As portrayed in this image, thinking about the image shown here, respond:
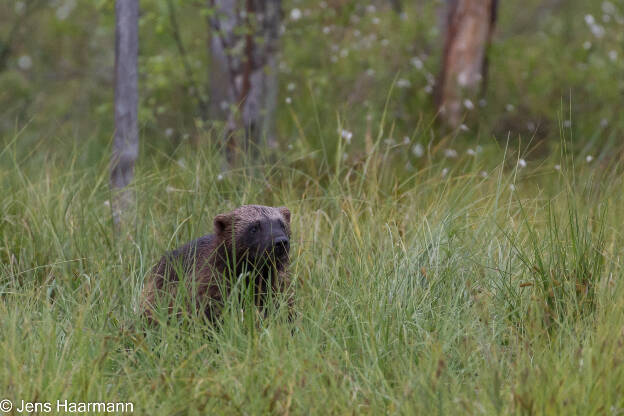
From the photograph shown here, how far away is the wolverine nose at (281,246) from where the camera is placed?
14.3 feet

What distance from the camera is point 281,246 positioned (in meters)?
4.44

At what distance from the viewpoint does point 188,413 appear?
3.25 metres

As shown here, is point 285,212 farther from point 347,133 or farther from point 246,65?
point 246,65

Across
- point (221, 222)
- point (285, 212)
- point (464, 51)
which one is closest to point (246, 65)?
point (464, 51)

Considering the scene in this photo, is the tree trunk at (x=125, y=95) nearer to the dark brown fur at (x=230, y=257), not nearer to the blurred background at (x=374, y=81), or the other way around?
the dark brown fur at (x=230, y=257)

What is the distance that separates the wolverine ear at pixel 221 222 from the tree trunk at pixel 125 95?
4.15 feet

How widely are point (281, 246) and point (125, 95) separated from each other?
6.87ft

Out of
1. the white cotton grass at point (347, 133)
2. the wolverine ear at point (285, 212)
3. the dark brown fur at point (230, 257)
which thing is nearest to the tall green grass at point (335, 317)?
the dark brown fur at point (230, 257)

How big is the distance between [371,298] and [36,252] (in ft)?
7.11

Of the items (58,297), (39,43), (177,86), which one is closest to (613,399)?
(58,297)

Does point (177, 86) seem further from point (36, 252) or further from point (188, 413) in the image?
point (188, 413)

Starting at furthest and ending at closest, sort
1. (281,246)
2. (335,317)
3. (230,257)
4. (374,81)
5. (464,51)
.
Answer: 1. (374,81)
2. (464,51)
3. (230,257)
4. (281,246)
5. (335,317)

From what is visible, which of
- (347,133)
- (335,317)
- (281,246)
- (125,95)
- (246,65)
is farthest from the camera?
(246,65)

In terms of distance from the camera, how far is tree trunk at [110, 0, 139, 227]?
5.70 metres
